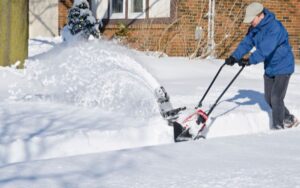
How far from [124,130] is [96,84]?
2441 millimetres

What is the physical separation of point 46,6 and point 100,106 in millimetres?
11831

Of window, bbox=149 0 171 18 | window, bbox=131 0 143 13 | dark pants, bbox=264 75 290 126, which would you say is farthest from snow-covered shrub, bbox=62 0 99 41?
dark pants, bbox=264 75 290 126

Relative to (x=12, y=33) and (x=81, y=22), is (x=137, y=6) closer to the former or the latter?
(x=81, y=22)

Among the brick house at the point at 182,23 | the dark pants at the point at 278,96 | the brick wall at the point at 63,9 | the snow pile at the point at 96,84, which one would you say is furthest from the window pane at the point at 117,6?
the dark pants at the point at 278,96

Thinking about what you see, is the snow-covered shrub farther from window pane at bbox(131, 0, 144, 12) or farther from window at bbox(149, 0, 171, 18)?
window at bbox(149, 0, 171, 18)

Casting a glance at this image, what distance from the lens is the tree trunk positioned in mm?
11781

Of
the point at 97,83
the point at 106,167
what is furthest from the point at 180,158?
the point at 97,83

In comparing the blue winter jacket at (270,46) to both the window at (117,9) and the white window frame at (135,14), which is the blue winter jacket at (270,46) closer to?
the white window frame at (135,14)

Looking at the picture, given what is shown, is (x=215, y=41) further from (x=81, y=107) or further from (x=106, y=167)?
(x=106, y=167)

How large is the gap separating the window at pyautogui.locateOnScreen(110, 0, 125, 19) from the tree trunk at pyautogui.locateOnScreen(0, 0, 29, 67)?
259 inches

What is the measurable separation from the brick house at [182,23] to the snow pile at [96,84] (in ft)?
18.5

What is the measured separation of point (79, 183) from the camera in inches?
170

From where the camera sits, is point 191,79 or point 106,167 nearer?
point 106,167

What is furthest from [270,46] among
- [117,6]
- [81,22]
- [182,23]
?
[117,6]
